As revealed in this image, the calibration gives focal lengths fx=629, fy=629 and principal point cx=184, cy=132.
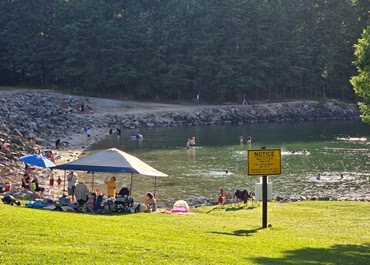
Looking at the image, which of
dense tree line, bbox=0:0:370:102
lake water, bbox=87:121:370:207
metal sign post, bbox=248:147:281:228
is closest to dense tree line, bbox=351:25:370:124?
metal sign post, bbox=248:147:281:228

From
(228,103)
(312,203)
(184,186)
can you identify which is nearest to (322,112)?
(228,103)

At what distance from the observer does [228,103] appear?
305 feet

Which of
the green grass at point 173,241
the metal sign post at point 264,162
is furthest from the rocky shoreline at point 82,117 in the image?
the metal sign post at point 264,162

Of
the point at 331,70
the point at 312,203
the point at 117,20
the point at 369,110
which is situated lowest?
the point at 312,203

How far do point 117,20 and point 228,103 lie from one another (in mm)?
20711

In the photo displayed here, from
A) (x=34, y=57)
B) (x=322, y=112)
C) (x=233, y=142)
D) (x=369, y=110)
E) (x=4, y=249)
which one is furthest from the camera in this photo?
(x=322, y=112)

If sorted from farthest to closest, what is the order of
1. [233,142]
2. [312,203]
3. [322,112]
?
[322,112], [233,142], [312,203]

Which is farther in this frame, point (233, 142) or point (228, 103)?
point (228, 103)

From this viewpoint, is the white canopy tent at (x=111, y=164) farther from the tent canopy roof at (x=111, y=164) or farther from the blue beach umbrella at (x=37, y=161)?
the blue beach umbrella at (x=37, y=161)

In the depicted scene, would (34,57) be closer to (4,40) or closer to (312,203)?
(4,40)

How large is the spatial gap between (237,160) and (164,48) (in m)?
44.4

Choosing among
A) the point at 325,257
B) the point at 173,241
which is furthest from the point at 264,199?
the point at 173,241

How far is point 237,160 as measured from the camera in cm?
4734

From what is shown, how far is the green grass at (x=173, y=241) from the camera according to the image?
1201 cm
